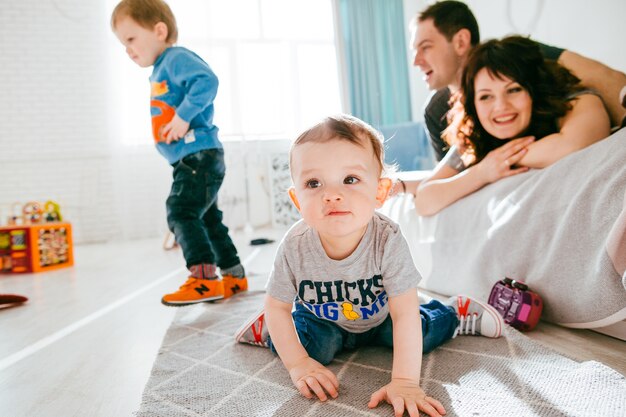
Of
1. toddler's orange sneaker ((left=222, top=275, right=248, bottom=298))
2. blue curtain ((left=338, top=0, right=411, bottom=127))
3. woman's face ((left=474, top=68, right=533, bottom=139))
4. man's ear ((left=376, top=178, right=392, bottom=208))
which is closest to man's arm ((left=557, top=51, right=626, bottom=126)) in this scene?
woman's face ((left=474, top=68, right=533, bottom=139))

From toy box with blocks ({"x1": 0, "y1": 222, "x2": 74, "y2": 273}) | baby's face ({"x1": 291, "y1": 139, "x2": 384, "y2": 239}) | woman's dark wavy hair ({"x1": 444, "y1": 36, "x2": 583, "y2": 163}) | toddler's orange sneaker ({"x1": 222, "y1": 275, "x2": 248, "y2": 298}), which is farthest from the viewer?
toy box with blocks ({"x1": 0, "y1": 222, "x2": 74, "y2": 273})

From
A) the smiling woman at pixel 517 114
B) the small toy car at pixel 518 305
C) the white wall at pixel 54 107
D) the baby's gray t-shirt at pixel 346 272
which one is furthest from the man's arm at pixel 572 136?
the white wall at pixel 54 107

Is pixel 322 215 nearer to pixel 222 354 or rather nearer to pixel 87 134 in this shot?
pixel 222 354

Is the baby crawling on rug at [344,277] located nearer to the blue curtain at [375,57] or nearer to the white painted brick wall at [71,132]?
the white painted brick wall at [71,132]

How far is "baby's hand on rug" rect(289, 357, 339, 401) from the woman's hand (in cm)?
82

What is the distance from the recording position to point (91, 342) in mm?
1176

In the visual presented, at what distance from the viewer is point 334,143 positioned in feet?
2.59

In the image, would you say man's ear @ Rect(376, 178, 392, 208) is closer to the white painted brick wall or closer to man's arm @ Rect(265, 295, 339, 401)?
man's arm @ Rect(265, 295, 339, 401)

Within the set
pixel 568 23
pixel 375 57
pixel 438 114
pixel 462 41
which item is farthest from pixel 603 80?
pixel 375 57

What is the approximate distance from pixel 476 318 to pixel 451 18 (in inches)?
56.0

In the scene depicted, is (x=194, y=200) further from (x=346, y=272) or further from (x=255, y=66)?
(x=255, y=66)

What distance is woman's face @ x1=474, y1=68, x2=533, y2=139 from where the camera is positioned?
1309 mm

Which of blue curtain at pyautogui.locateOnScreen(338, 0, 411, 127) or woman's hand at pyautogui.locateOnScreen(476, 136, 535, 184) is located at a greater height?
blue curtain at pyautogui.locateOnScreen(338, 0, 411, 127)

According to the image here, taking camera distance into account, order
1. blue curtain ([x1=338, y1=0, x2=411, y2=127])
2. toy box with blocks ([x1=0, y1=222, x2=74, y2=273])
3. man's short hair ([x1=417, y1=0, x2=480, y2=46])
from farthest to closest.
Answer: blue curtain ([x1=338, y1=0, x2=411, y2=127]) → toy box with blocks ([x1=0, y1=222, x2=74, y2=273]) → man's short hair ([x1=417, y1=0, x2=480, y2=46])
